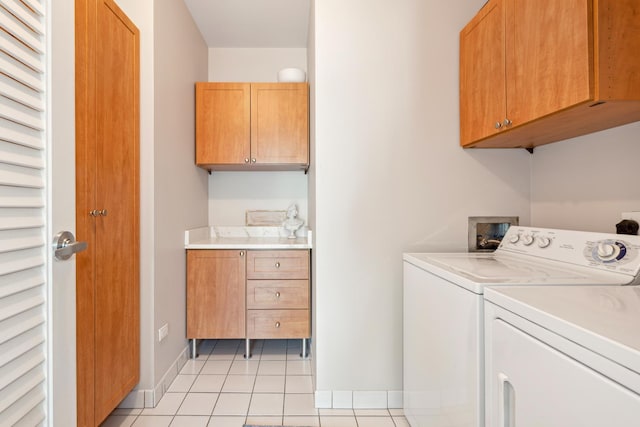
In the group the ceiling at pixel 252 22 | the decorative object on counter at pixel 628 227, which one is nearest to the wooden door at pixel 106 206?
the ceiling at pixel 252 22

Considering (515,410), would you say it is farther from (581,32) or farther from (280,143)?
(280,143)

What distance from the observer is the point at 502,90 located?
145 cm

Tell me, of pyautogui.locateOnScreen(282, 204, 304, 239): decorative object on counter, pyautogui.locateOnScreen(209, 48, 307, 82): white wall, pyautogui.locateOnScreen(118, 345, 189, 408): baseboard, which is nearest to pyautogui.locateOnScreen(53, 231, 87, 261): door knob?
pyautogui.locateOnScreen(118, 345, 189, 408): baseboard

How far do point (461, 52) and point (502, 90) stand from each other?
48cm

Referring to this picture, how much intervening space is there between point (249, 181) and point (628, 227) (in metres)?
2.61

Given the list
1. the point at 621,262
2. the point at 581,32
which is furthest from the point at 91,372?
the point at 581,32

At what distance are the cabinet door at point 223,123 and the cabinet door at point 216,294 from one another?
2.60 feet

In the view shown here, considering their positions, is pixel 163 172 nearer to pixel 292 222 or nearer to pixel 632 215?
pixel 292 222

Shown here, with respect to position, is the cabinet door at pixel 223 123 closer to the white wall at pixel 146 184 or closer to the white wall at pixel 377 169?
the white wall at pixel 146 184

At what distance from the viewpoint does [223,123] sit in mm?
2678

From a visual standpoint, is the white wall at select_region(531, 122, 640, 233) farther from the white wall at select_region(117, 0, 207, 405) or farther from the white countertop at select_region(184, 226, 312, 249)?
the white wall at select_region(117, 0, 207, 405)

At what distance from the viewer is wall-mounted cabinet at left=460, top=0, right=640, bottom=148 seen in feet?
3.39

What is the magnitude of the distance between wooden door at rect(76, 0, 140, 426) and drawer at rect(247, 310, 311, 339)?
2.62 feet

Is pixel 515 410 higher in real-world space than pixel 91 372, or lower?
higher
